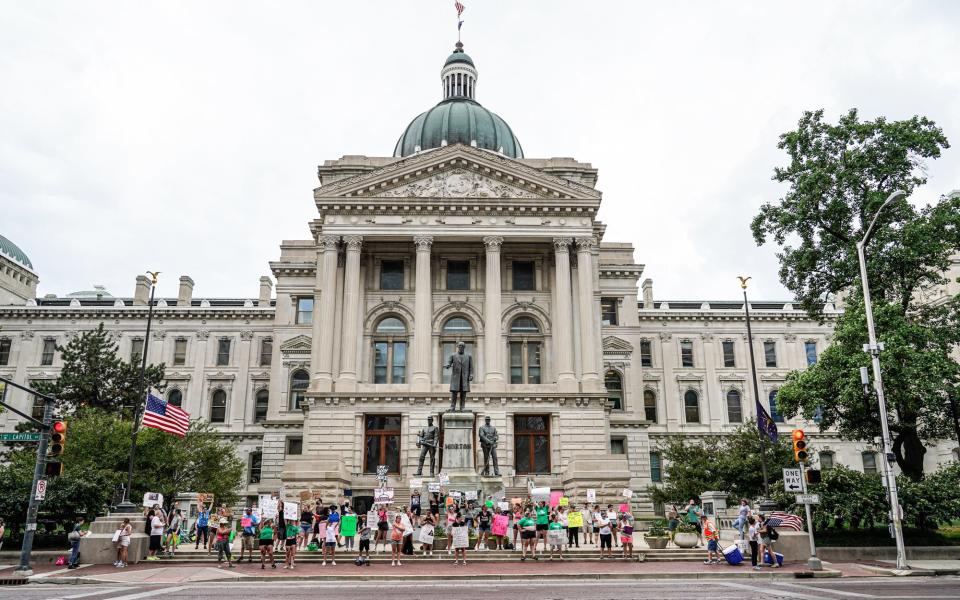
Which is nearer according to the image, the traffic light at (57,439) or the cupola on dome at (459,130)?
the traffic light at (57,439)

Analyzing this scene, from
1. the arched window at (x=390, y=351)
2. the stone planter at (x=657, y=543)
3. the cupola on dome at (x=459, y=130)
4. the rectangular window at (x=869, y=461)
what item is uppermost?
the cupola on dome at (x=459, y=130)

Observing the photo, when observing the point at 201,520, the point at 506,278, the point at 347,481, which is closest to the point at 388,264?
the point at 506,278

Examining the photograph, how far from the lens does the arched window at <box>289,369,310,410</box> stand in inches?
2159

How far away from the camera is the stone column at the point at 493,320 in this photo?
43375 millimetres

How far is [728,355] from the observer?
6706 cm

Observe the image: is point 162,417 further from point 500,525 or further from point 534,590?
point 534,590

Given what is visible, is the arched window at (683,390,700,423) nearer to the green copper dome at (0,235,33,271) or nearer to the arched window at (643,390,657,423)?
the arched window at (643,390,657,423)

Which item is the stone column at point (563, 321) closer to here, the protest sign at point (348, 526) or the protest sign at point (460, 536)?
the protest sign at point (460, 536)

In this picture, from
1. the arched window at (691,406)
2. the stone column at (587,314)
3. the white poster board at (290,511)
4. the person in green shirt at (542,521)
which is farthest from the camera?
the arched window at (691,406)

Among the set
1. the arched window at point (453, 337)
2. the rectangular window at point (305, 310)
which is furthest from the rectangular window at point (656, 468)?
the rectangular window at point (305, 310)

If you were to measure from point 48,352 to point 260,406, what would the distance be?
63.8 ft

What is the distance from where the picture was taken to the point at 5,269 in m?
70.4

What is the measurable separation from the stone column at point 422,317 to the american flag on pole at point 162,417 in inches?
565

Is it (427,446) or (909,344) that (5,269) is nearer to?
(427,446)
